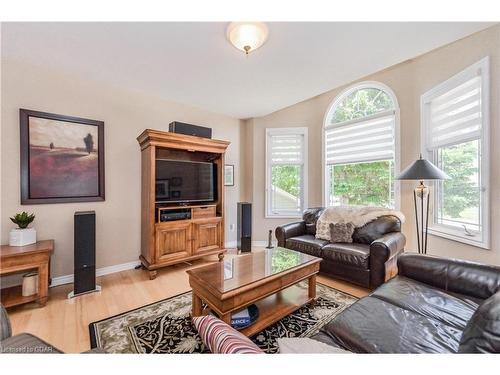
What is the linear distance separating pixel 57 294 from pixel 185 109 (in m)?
2.95

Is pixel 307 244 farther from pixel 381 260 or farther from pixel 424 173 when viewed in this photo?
pixel 424 173

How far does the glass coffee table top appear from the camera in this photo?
62.2 inches

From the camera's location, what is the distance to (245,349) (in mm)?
688

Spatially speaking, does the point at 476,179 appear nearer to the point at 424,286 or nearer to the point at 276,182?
the point at 424,286

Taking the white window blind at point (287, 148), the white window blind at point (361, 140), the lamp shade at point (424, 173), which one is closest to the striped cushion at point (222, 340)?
the lamp shade at point (424, 173)

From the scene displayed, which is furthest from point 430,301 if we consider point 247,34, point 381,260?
point 247,34

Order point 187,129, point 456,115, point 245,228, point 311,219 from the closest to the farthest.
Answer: point 456,115 < point 187,129 < point 311,219 < point 245,228

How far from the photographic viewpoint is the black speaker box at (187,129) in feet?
9.95

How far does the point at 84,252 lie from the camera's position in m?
2.32

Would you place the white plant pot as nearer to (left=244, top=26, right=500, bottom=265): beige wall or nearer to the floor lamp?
(left=244, top=26, right=500, bottom=265): beige wall

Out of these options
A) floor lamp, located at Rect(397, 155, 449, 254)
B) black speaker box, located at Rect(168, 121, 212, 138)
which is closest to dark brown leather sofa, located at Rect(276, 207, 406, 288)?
floor lamp, located at Rect(397, 155, 449, 254)

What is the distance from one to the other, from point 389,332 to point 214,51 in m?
2.64
